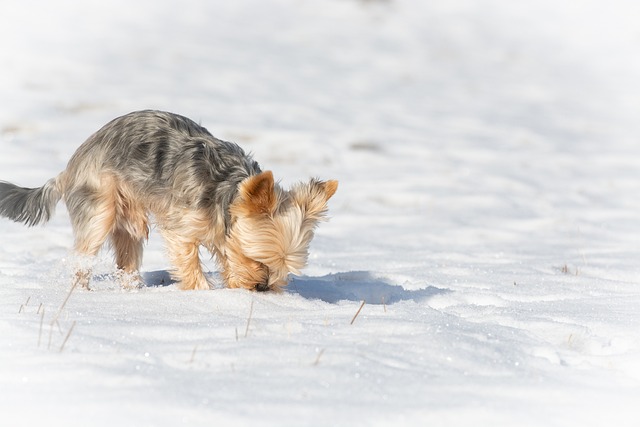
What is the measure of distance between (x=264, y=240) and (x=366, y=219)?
493cm

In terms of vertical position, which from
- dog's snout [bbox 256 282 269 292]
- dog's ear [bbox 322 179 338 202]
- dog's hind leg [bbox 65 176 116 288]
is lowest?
dog's snout [bbox 256 282 269 292]

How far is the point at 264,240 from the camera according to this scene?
5.31m

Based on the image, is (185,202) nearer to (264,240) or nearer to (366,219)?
(264,240)

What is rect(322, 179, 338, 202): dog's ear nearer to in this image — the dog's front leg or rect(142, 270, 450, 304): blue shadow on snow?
rect(142, 270, 450, 304): blue shadow on snow

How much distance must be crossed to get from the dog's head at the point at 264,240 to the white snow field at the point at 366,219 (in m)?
0.19

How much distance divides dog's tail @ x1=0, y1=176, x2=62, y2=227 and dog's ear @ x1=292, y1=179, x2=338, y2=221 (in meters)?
1.94

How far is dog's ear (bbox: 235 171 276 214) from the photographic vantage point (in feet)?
16.8

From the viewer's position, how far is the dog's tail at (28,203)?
6.17 metres

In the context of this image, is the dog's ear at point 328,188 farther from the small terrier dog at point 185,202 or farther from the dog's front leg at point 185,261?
the dog's front leg at point 185,261

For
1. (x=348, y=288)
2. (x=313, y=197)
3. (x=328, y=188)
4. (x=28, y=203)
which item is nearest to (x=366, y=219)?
(x=348, y=288)

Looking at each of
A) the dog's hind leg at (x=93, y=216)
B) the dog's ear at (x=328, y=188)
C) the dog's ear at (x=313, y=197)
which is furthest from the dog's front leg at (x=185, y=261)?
the dog's ear at (x=328, y=188)

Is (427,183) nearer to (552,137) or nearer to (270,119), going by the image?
(270,119)

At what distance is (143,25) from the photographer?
18.8 metres

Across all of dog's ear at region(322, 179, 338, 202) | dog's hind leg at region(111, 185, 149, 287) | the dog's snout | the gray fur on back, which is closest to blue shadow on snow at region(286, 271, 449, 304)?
the dog's snout
